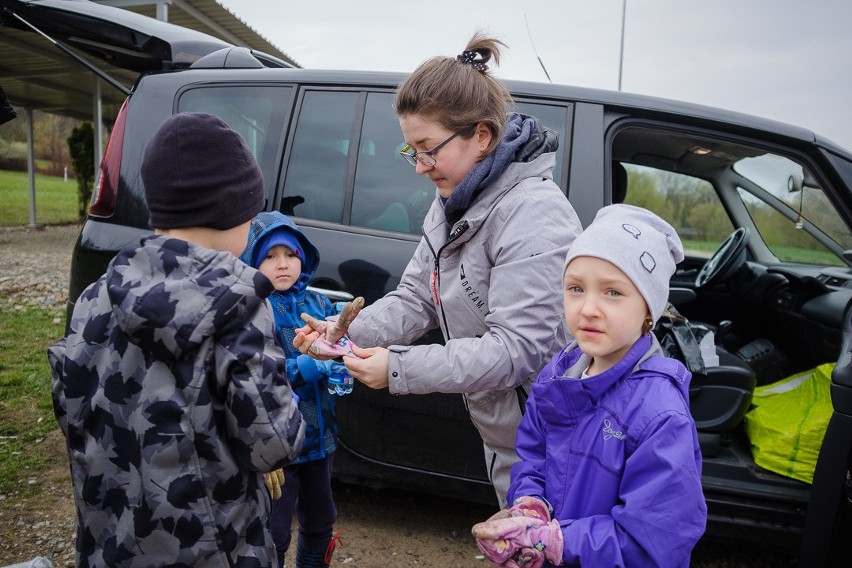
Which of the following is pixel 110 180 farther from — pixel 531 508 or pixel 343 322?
pixel 531 508

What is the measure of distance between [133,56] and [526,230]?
2.09m

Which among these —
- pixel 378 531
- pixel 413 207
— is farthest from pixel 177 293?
pixel 378 531

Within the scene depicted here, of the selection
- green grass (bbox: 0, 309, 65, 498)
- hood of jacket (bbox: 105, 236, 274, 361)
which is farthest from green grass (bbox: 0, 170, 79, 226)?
hood of jacket (bbox: 105, 236, 274, 361)

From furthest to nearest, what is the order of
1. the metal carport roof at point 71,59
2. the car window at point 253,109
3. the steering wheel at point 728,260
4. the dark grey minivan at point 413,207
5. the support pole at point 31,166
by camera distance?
the support pole at point 31,166 → the metal carport roof at point 71,59 → the steering wheel at point 728,260 → the car window at point 253,109 → the dark grey minivan at point 413,207

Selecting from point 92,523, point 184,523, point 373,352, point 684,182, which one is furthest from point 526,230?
point 684,182

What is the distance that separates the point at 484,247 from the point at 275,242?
0.71 metres

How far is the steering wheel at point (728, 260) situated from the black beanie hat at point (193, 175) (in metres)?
2.94

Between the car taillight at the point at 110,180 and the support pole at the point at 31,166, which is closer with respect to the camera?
the car taillight at the point at 110,180

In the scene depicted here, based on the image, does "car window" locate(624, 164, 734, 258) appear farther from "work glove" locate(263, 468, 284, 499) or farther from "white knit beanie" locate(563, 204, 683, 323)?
"work glove" locate(263, 468, 284, 499)

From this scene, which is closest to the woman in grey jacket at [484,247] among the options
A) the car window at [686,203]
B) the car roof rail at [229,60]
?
the car roof rail at [229,60]

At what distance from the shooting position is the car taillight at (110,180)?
2.52 m

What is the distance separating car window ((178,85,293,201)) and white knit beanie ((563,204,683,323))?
158 cm

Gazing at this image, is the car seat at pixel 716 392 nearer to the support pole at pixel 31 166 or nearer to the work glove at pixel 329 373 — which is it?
the work glove at pixel 329 373

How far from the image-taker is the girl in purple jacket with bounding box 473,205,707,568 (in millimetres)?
1148
